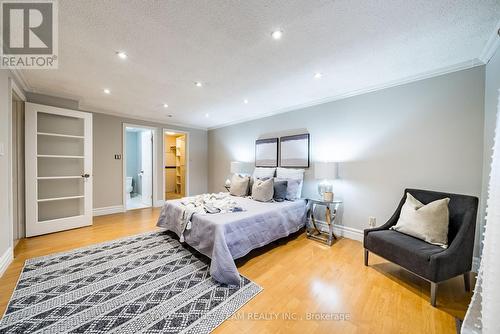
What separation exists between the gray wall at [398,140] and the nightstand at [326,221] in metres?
0.22

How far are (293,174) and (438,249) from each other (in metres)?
2.13

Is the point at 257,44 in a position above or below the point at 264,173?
above

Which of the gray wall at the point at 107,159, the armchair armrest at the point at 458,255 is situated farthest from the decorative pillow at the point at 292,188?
the gray wall at the point at 107,159

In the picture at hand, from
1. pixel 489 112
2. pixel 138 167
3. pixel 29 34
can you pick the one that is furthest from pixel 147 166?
pixel 489 112

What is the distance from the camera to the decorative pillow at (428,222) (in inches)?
73.0

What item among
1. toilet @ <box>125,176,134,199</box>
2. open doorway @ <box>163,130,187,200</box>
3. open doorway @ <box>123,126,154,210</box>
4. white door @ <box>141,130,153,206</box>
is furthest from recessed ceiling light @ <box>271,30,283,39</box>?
toilet @ <box>125,176,134,199</box>

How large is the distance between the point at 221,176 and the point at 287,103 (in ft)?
9.70

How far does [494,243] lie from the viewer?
1091mm

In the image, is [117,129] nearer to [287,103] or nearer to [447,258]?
Answer: [287,103]

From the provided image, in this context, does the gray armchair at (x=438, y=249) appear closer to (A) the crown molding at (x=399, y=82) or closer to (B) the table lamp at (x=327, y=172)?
(B) the table lamp at (x=327, y=172)

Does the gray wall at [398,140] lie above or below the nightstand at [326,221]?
above

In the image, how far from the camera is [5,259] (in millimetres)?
2068

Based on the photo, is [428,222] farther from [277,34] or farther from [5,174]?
[5,174]

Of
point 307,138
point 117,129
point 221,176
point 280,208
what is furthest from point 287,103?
point 117,129
